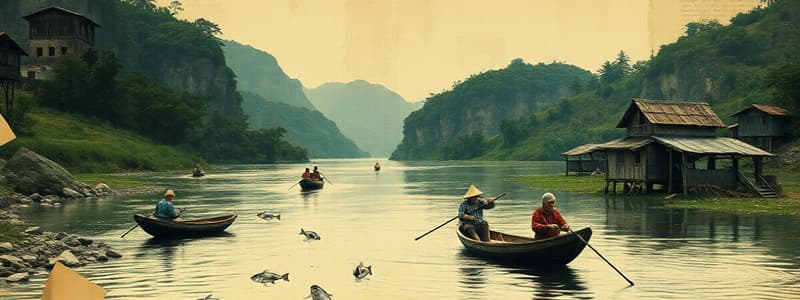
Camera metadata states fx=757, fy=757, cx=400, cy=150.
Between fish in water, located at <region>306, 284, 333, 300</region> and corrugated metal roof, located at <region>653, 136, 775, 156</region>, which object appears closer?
fish in water, located at <region>306, 284, 333, 300</region>

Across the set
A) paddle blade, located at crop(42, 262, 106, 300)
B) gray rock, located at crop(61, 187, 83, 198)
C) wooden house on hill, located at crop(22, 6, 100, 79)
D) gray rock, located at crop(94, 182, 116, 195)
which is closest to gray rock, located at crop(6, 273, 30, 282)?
paddle blade, located at crop(42, 262, 106, 300)

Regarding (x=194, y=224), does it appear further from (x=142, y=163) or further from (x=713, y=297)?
(x=142, y=163)

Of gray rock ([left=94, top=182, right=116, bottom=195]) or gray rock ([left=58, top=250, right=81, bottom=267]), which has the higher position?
gray rock ([left=94, top=182, right=116, bottom=195])

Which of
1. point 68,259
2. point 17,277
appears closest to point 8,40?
point 68,259

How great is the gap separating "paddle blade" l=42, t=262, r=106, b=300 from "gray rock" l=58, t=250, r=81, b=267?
19.8 meters

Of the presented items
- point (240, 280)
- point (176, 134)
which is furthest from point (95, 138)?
point (240, 280)

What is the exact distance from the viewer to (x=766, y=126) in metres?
86.7

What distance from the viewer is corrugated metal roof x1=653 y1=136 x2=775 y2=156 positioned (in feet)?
160

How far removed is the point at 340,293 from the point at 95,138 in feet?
269

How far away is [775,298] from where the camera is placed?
17.3m

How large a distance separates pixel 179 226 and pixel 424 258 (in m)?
10.8

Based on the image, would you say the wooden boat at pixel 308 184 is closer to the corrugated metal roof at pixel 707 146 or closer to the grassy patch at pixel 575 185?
the grassy patch at pixel 575 185

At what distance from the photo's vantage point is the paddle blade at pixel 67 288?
15.9ft

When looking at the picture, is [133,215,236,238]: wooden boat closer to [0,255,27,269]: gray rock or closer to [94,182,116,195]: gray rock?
[0,255,27,269]: gray rock
